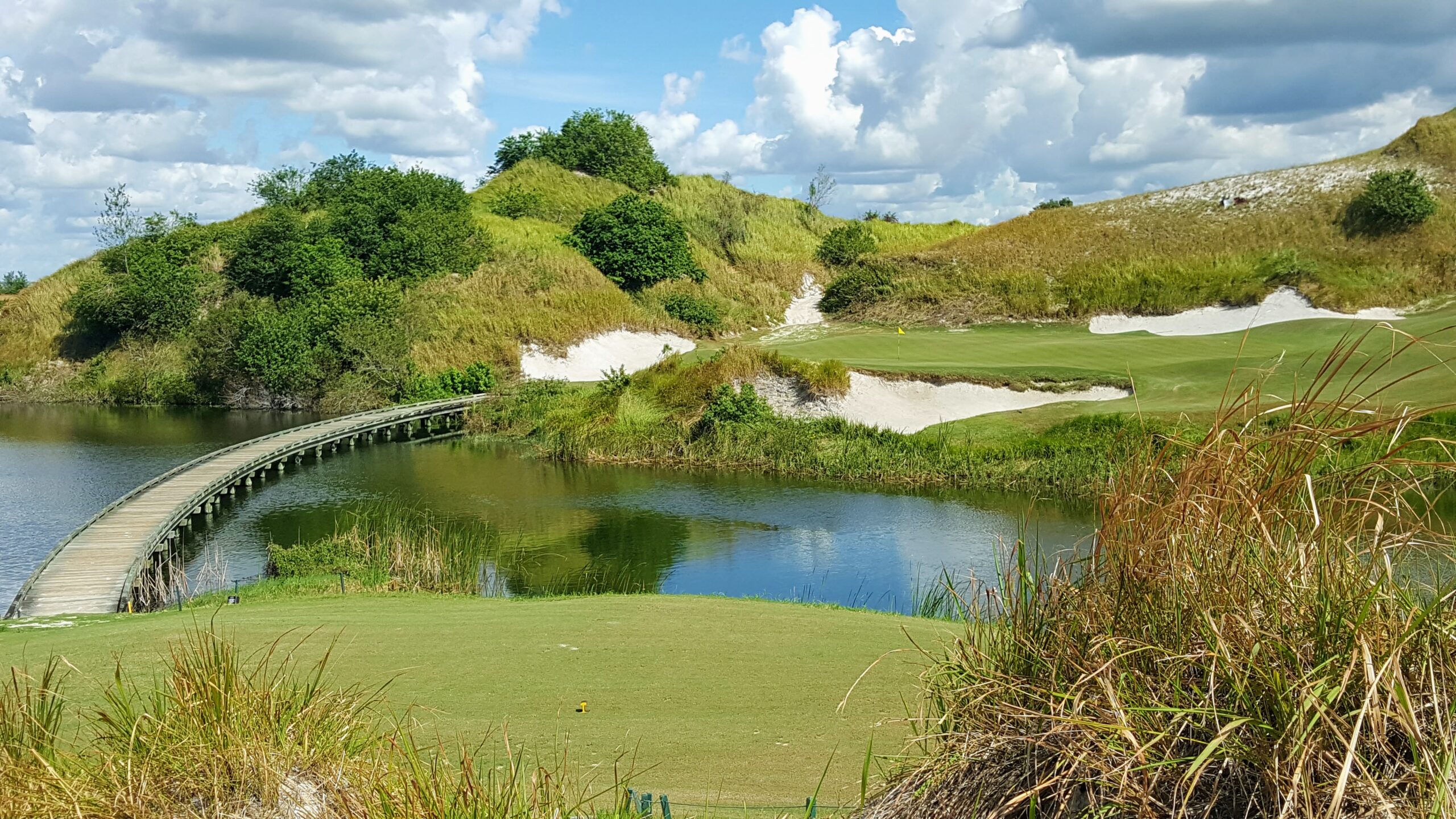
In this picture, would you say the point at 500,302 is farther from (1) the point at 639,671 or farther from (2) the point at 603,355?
(1) the point at 639,671

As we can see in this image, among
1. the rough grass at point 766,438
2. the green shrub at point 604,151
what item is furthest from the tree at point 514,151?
the rough grass at point 766,438

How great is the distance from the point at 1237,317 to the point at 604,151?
151 feet

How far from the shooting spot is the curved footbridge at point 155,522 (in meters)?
16.0

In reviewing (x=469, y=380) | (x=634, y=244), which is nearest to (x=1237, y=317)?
(x=634, y=244)

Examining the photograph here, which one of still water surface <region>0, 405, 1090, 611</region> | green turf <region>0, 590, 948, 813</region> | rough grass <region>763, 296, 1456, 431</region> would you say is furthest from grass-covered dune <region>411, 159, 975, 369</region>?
green turf <region>0, 590, 948, 813</region>

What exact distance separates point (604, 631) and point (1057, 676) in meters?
6.66

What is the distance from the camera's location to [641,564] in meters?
20.0

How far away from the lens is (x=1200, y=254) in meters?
47.3

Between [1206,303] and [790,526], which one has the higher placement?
[1206,303]

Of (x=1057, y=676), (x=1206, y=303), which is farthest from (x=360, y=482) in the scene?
(x=1206, y=303)

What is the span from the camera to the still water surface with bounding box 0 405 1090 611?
19172mm

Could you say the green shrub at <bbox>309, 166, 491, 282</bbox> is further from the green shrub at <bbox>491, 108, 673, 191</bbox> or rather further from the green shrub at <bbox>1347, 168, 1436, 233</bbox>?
the green shrub at <bbox>1347, 168, 1436, 233</bbox>

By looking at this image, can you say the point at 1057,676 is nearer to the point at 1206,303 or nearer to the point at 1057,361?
the point at 1057,361

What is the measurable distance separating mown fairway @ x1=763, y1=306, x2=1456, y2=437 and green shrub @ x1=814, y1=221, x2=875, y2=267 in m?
21.5
